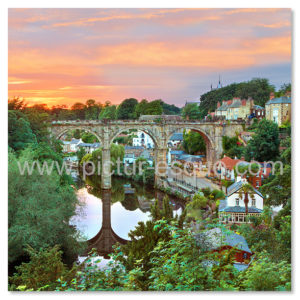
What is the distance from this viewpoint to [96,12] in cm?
636

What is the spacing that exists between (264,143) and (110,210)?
753cm

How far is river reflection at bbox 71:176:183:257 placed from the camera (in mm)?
10742

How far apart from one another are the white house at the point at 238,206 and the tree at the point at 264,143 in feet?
3.18

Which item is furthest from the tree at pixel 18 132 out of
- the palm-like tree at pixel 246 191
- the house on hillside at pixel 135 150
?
the house on hillside at pixel 135 150

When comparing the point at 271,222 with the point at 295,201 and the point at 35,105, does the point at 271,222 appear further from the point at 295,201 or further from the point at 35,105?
the point at 35,105

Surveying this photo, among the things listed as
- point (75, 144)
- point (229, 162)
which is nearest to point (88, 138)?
point (75, 144)

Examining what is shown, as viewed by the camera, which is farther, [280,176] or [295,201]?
[280,176]

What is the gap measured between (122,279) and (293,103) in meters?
3.95

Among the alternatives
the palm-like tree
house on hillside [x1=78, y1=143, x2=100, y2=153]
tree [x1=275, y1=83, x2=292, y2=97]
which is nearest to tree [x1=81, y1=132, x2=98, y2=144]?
house on hillside [x1=78, y1=143, x2=100, y2=153]

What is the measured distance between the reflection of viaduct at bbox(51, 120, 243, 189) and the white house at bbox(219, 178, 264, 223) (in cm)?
679

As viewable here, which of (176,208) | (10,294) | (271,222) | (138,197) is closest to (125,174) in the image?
(138,197)

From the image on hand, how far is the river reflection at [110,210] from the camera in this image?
1074 centimetres

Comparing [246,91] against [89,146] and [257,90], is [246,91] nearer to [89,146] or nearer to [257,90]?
[257,90]

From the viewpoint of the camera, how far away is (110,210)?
14883mm
